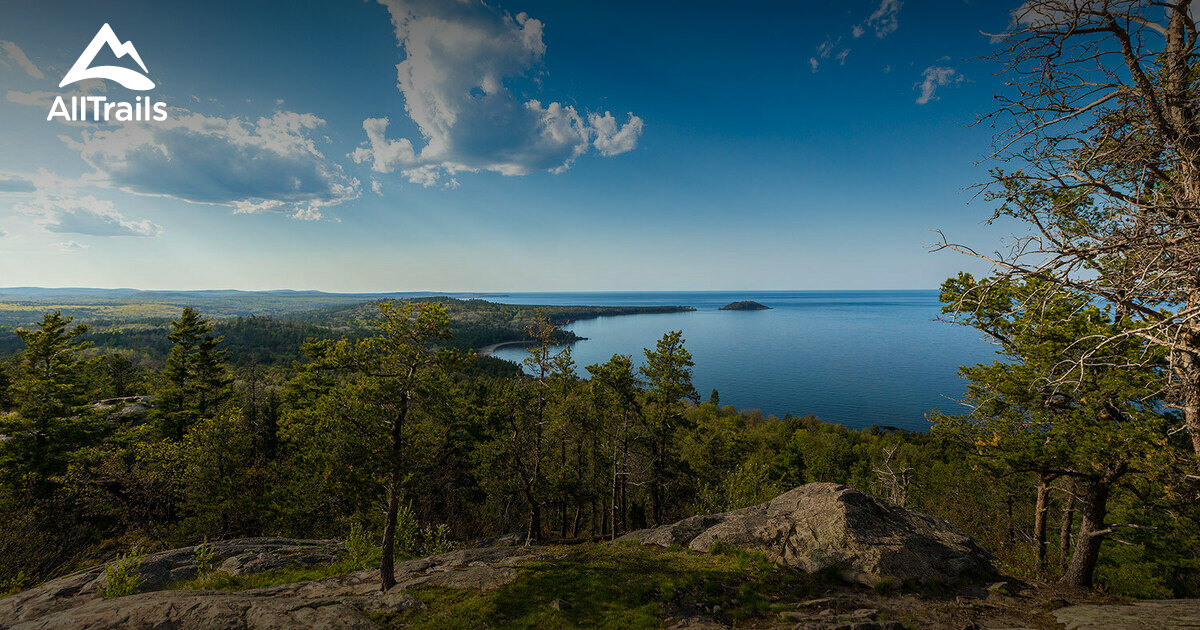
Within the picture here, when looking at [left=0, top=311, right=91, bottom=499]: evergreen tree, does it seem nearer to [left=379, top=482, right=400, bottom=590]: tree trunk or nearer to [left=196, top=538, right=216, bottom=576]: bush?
[left=196, top=538, right=216, bottom=576]: bush

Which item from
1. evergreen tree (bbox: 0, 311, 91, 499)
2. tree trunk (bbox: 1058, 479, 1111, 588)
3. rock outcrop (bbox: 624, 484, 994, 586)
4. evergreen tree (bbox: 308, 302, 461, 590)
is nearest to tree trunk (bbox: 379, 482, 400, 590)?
evergreen tree (bbox: 308, 302, 461, 590)

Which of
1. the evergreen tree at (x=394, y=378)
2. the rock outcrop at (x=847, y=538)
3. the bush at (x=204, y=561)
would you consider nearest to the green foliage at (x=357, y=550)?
the evergreen tree at (x=394, y=378)

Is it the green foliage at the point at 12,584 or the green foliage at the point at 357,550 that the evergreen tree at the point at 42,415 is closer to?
the green foliage at the point at 12,584

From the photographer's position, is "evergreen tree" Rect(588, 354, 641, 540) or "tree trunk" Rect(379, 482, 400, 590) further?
"evergreen tree" Rect(588, 354, 641, 540)

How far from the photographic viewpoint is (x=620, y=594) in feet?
39.0

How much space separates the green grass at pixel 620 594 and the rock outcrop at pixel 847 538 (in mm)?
873

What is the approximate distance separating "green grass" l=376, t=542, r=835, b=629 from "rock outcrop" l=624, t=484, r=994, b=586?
873 millimetres

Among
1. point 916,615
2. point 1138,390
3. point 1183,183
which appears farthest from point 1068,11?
point 916,615

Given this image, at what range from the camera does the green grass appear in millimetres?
10570

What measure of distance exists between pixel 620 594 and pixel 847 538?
7745mm

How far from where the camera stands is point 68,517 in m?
19.9

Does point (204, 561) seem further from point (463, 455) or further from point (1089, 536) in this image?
point (1089, 536)

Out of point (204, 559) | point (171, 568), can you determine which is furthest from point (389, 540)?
point (171, 568)

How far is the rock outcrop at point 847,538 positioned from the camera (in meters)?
11.9
